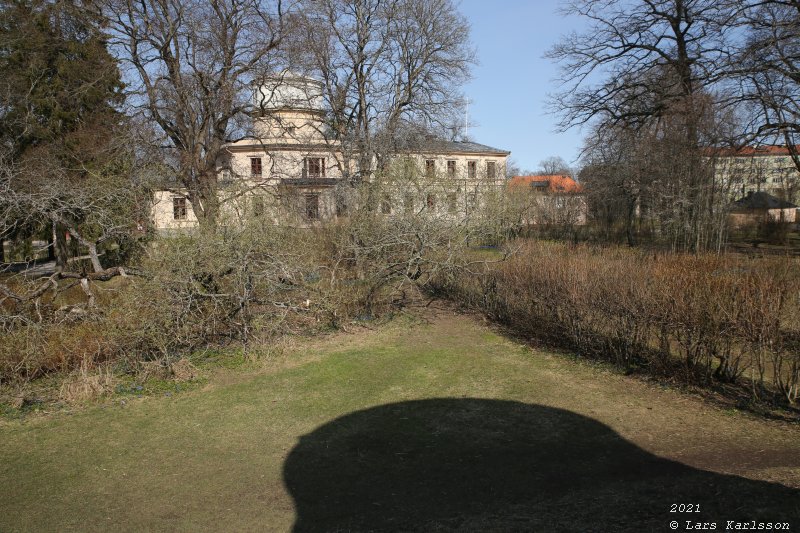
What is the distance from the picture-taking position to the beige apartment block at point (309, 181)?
12242 millimetres

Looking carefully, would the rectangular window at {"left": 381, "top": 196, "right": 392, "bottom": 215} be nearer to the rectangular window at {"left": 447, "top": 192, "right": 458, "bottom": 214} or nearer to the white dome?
the rectangular window at {"left": 447, "top": 192, "right": 458, "bottom": 214}

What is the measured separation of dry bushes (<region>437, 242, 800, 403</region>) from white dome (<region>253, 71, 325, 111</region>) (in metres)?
13.3

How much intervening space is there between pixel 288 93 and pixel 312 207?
8271 millimetres

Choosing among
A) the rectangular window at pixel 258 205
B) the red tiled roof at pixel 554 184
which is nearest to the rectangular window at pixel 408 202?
the rectangular window at pixel 258 205

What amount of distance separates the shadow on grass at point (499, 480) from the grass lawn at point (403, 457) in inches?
0.7

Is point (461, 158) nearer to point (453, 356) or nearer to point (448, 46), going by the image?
point (448, 46)

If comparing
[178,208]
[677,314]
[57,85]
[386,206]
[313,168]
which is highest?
[57,85]

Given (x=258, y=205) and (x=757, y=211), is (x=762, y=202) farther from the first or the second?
(x=258, y=205)

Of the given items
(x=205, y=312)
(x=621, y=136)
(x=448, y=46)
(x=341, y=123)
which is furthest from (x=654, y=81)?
(x=205, y=312)

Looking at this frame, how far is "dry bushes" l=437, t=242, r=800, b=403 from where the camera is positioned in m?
5.94

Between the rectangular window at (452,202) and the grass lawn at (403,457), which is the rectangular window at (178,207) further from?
the grass lawn at (403,457)

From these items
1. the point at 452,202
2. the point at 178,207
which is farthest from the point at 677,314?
the point at 178,207

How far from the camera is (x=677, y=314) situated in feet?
22.1

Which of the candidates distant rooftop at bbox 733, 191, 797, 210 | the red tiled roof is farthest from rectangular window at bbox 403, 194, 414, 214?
distant rooftop at bbox 733, 191, 797, 210
